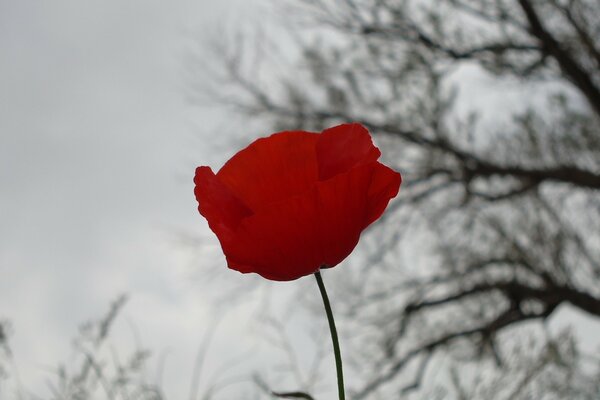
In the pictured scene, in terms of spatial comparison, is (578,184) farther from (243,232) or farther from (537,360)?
(243,232)

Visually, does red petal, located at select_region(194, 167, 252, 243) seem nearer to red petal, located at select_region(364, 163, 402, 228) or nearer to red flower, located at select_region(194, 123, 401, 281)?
red flower, located at select_region(194, 123, 401, 281)

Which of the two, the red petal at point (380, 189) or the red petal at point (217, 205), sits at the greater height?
the red petal at point (217, 205)

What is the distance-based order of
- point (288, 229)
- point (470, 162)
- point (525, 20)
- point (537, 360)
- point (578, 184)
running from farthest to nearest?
point (470, 162) → point (525, 20) → point (578, 184) → point (537, 360) → point (288, 229)

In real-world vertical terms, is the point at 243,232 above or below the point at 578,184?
below

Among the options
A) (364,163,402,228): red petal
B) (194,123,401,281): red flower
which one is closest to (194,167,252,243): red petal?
(194,123,401,281): red flower

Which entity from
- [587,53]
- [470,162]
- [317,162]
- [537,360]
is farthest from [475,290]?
[317,162]

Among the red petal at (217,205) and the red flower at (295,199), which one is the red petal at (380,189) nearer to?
the red flower at (295,199)

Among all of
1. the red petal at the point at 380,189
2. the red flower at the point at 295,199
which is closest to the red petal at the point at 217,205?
the red flower at the point at 295,199
